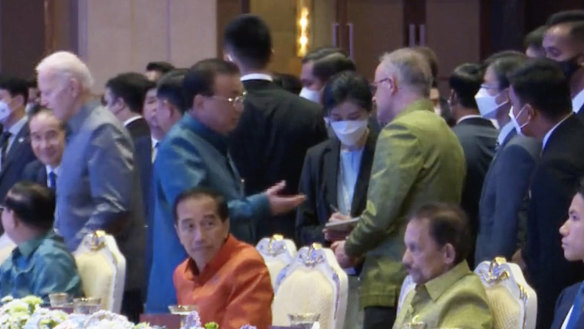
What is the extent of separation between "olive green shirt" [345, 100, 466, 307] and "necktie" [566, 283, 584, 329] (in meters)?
1.16

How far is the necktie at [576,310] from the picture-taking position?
11.7 feet

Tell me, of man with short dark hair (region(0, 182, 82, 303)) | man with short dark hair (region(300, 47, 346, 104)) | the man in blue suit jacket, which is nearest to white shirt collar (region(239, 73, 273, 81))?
man with short dark hair (region(300, 47, 346, 104))

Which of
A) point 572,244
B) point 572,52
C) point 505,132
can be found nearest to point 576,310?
point 572,244

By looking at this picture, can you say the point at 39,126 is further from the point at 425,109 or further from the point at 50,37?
the point at 50,37

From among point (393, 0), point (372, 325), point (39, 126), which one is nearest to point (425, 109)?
point (372, 325)

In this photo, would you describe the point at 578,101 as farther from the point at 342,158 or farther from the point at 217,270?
the point at 217,270

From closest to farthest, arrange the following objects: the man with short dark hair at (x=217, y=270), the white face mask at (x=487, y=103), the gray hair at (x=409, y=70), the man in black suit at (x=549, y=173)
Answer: the man with short dark hair at (x=217, y=270), the man in black suit at (x=549, y=173), the gray hair at (x=409, y=70), the white face mask at (x=487, y=103)

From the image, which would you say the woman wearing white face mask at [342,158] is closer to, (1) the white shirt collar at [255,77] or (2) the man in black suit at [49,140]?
(1) the white shirt collar at [255,77]

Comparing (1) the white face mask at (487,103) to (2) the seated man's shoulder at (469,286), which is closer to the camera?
(2) the seated man's shoulder at (469,286)

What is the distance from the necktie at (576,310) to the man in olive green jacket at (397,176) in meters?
1.16

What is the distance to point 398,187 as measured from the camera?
468cm

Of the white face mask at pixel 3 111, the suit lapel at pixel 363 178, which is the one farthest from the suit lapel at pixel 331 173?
the white face mask at pixel 3 111

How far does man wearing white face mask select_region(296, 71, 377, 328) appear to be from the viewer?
532 cm

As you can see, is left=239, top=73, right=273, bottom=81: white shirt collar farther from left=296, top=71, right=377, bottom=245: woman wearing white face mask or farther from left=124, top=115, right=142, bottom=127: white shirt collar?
left=124, top=115, right=142, bottom=127: white shirt collar
